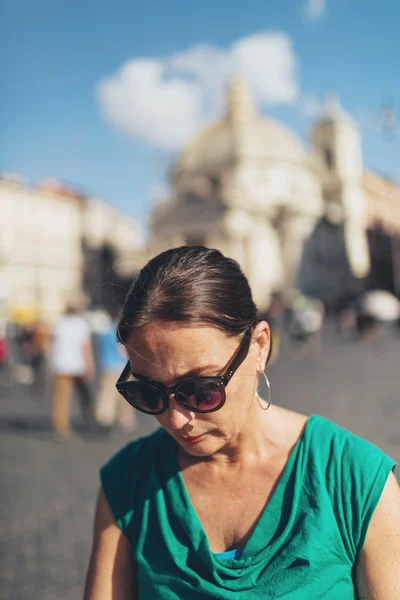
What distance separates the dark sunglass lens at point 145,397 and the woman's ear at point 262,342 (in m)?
0.23

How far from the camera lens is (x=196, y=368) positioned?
1284mm

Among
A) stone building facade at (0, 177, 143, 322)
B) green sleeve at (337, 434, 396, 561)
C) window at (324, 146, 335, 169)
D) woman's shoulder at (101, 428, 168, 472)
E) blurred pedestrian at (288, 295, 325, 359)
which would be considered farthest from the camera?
window at (324, 146, 335, 169)

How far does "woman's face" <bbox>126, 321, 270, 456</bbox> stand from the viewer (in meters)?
1.27

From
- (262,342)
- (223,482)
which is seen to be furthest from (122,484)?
(262,342)

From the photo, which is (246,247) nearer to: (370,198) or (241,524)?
(370,198)

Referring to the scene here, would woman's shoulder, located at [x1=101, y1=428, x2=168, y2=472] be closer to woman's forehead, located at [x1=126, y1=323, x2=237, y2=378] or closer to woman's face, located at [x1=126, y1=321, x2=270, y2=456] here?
woman's face, located at [x1=126, y1=321, x2=270, y2=456]

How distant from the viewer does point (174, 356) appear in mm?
1276

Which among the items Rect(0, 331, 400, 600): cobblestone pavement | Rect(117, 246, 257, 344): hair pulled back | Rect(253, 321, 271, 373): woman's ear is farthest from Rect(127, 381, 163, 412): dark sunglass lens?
Rect(0, 331, 400, 600): cobblestone pavement

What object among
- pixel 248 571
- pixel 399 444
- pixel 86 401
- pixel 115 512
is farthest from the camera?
pixel 86 401

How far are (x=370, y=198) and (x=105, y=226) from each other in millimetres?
23250

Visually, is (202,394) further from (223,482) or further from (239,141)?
(239,141)

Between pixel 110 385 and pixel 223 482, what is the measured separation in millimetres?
5368

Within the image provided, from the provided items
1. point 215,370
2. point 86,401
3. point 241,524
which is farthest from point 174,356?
point 86,401

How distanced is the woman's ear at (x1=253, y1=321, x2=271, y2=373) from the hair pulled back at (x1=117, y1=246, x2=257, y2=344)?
3 cm
